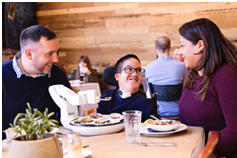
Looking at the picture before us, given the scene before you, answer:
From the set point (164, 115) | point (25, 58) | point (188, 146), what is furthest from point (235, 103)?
point (164, 115)

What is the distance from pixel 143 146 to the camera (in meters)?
1.24

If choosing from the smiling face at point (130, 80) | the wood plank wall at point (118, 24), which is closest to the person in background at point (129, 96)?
the smiling face at point (130, 80)

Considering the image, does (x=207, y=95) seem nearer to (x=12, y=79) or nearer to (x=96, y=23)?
(x=12, y=79)

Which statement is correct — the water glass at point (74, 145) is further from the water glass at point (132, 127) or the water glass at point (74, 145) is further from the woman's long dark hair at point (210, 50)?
the woman's long dark hair at point (210, 50)

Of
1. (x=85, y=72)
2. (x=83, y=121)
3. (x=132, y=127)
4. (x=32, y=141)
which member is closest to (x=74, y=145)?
(x=32, y=141)

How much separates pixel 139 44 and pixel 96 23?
1.17m

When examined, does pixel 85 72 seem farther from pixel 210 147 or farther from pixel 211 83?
pixel 210 147

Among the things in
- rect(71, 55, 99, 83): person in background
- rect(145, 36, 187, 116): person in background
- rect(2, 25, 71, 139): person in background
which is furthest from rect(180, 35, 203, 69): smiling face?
rect(71, 55, 99, 83): person in background

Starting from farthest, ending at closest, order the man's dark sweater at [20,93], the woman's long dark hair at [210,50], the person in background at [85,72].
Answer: the person in background at [85,72]
the man's dark sweater at [20,93]
the woman's long dark hair at [210,50]

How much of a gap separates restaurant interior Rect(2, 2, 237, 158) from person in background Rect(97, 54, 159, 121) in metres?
4.48

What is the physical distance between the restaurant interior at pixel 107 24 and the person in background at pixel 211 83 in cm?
471

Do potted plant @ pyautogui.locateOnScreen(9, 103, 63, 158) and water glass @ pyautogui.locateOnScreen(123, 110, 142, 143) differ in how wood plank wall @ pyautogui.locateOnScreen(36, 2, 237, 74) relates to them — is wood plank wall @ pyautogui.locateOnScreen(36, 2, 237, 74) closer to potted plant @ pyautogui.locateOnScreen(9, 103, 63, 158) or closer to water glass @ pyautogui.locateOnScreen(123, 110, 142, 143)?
water glass @ pyautogui.locateOnScreen(123, 110, 142, 143)

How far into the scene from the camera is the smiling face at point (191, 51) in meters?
1.72

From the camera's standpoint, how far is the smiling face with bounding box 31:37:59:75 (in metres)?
2.05
